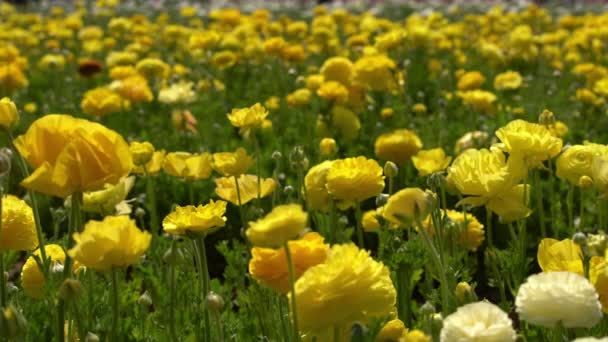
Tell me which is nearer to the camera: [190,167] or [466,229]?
[466,229]

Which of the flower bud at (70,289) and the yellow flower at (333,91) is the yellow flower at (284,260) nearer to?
the flower bud at (70,289)

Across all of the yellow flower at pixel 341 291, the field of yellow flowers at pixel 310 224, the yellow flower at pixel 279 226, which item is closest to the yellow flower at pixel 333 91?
the field of yellow flowers at pixel 310 224

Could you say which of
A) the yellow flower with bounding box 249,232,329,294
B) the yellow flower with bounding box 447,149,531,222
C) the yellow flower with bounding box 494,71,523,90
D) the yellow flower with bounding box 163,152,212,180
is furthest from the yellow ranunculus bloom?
the yellow flower with bounding box 494,71,523,90

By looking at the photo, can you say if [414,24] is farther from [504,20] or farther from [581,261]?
[581,261]

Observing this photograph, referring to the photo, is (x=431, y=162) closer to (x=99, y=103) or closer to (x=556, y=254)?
(x=556, y=254)

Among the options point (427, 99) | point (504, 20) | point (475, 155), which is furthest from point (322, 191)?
point (504, 20)

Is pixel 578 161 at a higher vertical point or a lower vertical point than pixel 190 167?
higher

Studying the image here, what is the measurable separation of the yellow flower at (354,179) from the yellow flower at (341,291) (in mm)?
432

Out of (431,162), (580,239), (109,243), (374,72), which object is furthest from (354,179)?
(374,72)

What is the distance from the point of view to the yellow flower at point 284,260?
1379 millimetres

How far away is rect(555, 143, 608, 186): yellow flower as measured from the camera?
6.19ft

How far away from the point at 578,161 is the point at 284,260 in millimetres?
824

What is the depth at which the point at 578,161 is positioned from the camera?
6.29 feet

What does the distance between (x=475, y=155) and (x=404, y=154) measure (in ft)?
3.83
